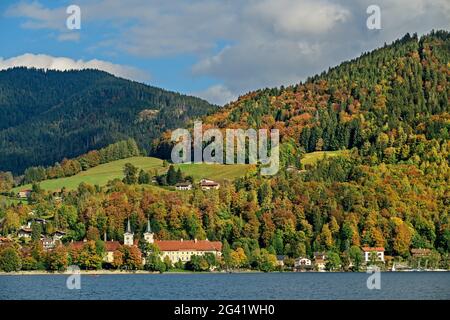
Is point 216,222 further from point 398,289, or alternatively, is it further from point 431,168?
point 398,289

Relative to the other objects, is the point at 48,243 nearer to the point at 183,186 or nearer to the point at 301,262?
the point at 301,262

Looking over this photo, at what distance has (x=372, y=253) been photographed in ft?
411

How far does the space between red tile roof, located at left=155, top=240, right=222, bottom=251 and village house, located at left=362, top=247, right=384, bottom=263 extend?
2055 cm

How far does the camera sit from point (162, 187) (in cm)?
16975

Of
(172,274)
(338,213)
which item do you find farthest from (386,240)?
(172,274)

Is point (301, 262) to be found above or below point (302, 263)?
above

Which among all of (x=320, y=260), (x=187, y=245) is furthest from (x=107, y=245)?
(x=320, y=260)

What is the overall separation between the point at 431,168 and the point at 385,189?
43.9ft

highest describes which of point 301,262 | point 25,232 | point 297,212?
point 297,212

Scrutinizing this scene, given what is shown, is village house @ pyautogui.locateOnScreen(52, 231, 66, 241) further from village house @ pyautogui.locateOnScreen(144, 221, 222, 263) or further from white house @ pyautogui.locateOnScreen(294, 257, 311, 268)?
white house @ pyautogui.locateOnScreen(294, 257, 311, 268)

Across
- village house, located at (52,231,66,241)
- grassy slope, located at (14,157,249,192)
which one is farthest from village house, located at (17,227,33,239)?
grassy slope, located at (14,157,249,192)

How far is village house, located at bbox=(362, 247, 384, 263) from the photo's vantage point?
124950 mm

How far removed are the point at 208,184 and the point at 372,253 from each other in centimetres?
4856

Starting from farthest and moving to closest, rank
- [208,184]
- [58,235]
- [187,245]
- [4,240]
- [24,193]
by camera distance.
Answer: [24,193], [208,184], [58,235], [4,240], [187,245]
